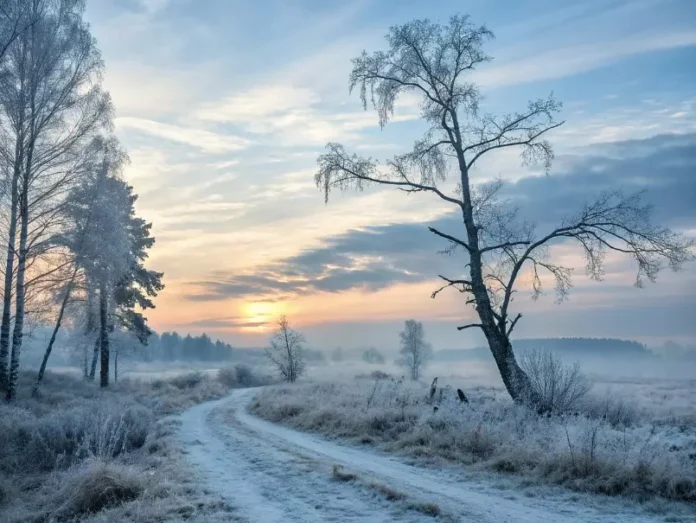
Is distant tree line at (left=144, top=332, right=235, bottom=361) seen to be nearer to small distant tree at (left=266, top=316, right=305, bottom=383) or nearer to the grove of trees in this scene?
small distant tree at (left=266, top=316, right=305, bottom=383)

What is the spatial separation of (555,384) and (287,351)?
143ft

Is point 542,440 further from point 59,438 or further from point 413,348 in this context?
point 413,348

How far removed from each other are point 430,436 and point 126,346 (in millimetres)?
35842

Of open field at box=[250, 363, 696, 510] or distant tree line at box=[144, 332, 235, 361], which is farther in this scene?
distant tree line at box=[144, 332, 235, 361]

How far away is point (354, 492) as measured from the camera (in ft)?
29.3

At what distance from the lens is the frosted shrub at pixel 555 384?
14.7 meters

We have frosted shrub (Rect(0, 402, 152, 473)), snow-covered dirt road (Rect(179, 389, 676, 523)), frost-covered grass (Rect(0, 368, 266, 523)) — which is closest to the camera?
snow-covered dirt road (Rect(179, 389, 676, 523))

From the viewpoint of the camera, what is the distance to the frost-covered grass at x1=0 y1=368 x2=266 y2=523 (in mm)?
8398

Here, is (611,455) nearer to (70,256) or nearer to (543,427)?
(543,427)

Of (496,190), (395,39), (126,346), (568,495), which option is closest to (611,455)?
(568,495)

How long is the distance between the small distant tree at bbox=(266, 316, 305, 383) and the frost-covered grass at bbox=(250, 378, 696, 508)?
36.6 m

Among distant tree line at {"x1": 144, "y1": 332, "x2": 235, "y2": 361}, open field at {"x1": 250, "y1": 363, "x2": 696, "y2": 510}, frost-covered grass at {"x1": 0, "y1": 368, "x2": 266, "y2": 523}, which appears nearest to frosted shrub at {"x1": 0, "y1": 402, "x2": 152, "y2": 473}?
frost-covered grass at {"x1": 0, "y1": 368, "x2": 266, "y2": 523}

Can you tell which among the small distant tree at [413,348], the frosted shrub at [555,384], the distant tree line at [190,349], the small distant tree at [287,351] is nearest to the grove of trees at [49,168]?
the frosted shrub at [555,384]

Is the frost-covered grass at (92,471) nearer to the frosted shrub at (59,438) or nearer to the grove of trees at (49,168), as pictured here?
the frosted shrub at (59,438)
